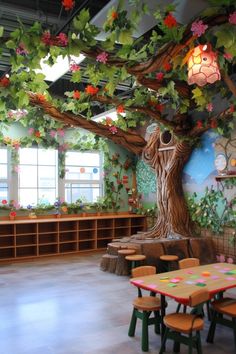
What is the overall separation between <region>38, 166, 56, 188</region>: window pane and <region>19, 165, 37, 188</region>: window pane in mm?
146

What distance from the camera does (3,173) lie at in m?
7.88

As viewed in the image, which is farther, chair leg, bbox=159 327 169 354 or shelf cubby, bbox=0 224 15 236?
shelf cubby, bbox=0 224 15 236

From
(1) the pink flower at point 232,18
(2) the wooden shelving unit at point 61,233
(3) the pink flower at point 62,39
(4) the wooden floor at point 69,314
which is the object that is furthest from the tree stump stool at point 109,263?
(1) the pink flower at point 232,18

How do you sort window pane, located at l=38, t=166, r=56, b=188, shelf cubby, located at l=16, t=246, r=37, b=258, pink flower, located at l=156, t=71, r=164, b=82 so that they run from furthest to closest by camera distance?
1. window pane, located at l=38, t=166, r=56, b=188
2. shelf cubby, located at l=16, t=246, r=37, b=258
3. pink flower, located at l=156, t=71, r=164, b=82

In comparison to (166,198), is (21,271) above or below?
below

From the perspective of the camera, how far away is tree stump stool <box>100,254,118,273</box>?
246 inches

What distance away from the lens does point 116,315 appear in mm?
4203

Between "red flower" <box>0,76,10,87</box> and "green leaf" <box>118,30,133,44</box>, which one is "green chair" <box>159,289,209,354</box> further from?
"red flower" <box>0,76,10,87</box>

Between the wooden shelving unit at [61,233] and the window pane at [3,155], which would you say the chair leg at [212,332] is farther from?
the window pane at [3,155]

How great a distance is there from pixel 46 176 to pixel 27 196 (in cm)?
68

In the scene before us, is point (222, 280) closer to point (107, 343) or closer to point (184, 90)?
point (107, 343)

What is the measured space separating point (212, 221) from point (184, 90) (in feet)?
8.86

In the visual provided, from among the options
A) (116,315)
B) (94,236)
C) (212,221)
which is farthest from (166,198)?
(116,315)

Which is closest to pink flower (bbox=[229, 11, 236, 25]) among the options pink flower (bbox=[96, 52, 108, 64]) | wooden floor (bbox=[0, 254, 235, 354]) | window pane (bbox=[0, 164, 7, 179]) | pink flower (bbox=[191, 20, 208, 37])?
pink flower (bbox=[191, 20, 208, 37])
